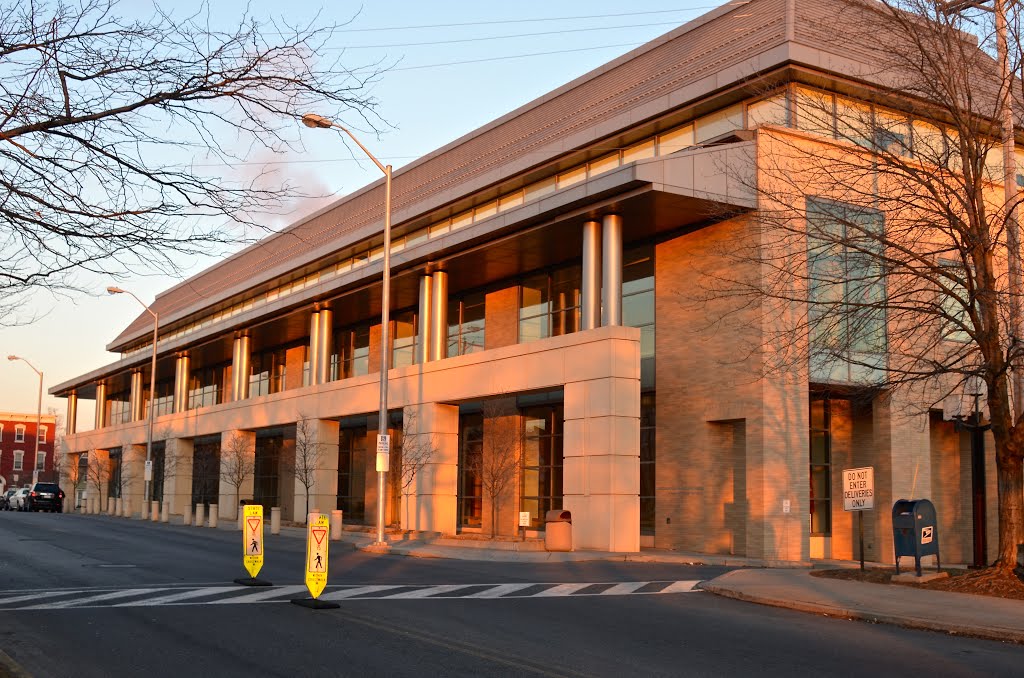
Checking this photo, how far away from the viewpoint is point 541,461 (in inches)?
1451

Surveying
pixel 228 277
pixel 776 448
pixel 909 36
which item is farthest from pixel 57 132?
pixel 228 277

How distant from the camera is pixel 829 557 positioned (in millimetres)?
31094

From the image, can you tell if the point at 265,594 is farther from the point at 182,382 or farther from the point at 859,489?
the point at 182,382

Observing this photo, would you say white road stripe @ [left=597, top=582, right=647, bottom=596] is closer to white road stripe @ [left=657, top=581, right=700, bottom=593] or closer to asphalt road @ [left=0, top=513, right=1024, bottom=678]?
asphalt road @ [left=0, top=513, right=1024, bottom=678]

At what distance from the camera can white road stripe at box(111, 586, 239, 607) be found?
14570mm

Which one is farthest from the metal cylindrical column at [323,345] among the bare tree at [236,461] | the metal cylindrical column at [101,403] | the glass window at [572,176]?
the metal cylindrical column at [101,403]

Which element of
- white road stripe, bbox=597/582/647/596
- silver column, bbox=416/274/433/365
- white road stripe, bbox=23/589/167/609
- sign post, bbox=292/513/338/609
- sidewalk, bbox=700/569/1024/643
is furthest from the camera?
silver column, bbox=416/274/433/365

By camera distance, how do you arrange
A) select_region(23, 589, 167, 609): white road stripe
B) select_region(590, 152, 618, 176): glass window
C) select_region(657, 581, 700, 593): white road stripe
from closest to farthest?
select_region(23, 589, 167, 609): white road stripe → select_region(657, 581, 700, 593): white road stripe → select_region(590, 152, 618, 176): glass window

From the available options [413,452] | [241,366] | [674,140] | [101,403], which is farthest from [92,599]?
[101,403]

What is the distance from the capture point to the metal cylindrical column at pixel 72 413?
79.9 m

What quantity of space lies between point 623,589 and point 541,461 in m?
18.6

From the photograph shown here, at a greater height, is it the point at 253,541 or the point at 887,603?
the point at 253,541

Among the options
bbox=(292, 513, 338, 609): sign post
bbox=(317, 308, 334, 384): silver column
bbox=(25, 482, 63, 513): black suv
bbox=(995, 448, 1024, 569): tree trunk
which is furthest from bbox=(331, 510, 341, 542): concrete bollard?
bbox=(25, 482, 63, 513): black suv

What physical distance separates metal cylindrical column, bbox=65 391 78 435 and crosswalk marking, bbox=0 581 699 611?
68550 mm
